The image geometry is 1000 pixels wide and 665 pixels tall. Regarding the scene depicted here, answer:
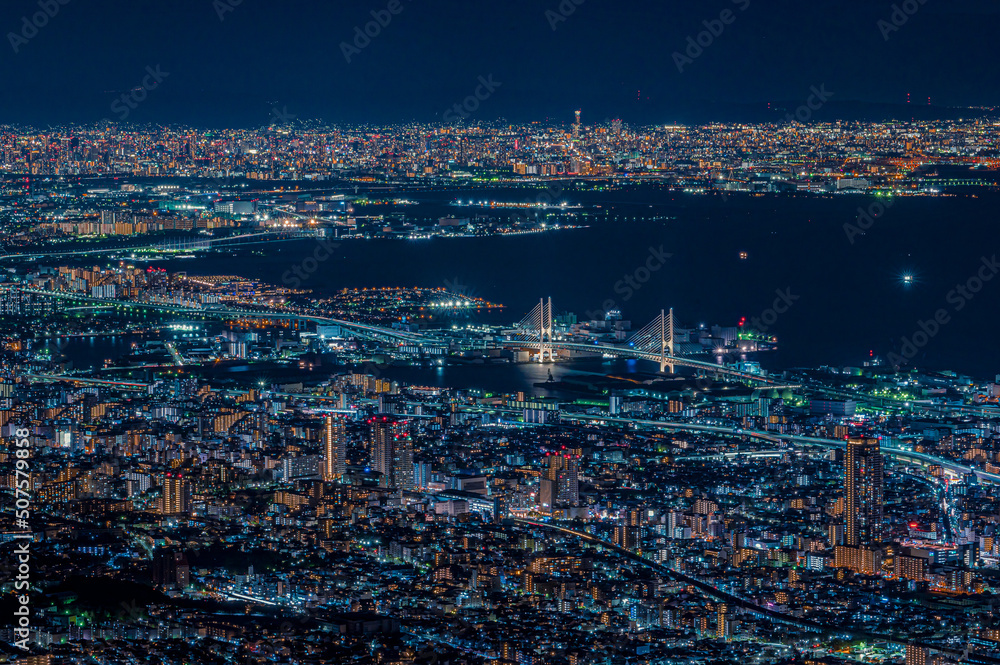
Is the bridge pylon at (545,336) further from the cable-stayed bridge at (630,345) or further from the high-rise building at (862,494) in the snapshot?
the high-rise building at (862,494)

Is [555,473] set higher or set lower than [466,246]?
lower

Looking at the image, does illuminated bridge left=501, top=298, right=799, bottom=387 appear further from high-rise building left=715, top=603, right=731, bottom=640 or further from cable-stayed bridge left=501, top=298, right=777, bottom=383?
high-rise building left=715, top=603, right=731, bottom=640

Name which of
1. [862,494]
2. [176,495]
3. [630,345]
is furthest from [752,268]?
[176,495]

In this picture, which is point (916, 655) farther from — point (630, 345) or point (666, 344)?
point (630, 345)

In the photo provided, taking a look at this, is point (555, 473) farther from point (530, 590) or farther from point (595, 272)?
point (595, 272)

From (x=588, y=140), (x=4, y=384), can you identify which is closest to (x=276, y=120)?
(x=588, y=140)

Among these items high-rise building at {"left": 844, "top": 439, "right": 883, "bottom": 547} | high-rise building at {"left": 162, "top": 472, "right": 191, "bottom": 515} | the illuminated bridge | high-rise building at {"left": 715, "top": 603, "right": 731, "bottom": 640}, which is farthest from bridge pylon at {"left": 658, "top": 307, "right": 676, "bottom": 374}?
high-rise building at {"left": 715, "top": 603, "right": 731, "bottom": 640}
